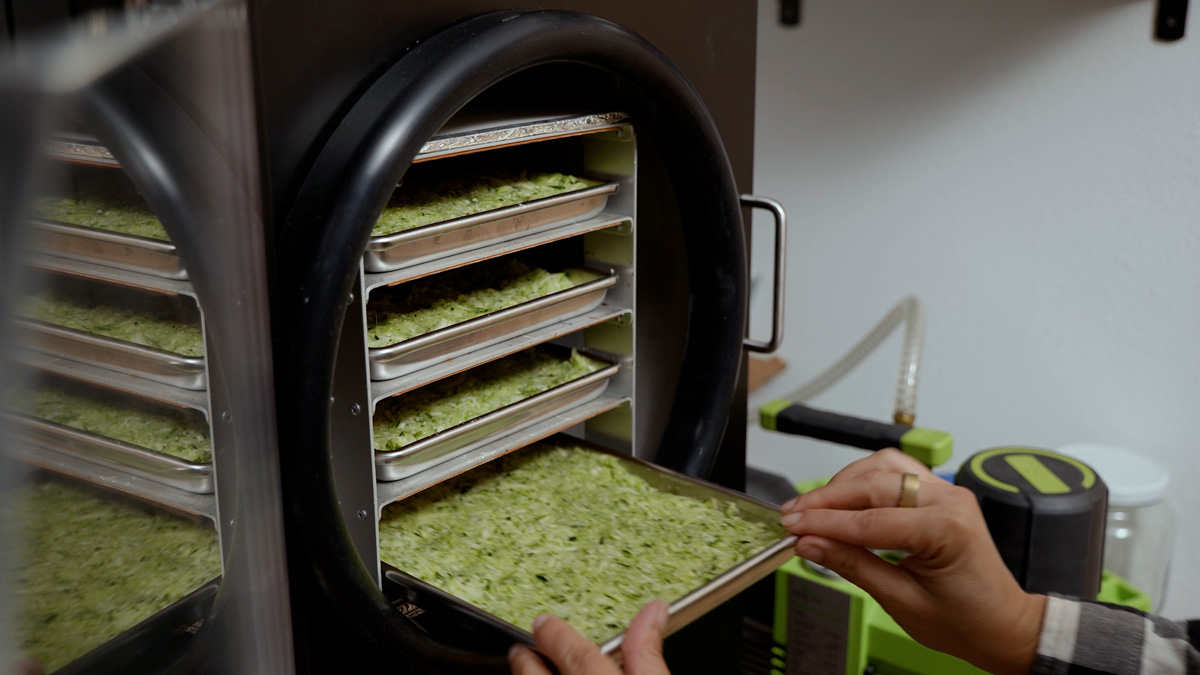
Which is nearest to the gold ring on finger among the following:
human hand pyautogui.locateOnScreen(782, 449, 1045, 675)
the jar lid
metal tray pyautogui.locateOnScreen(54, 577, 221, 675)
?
human hand pyautogui.locateOnScreen(782, 449, 1045, 675)

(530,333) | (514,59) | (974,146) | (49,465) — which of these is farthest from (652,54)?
(974,146)

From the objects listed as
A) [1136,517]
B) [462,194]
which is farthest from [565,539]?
[1136,517]

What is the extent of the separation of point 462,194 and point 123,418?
45cm

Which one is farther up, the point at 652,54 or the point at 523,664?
the point at 652,54

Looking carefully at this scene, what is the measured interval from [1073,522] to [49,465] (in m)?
1.22

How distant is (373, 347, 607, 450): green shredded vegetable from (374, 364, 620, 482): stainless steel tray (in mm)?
16

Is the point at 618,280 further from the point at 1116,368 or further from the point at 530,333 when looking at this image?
the point at 1116,368

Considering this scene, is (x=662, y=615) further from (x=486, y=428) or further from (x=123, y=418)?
(x=123, y=418)

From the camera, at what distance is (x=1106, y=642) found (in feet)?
3.28

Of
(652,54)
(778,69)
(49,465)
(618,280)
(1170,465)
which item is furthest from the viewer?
(778,69)

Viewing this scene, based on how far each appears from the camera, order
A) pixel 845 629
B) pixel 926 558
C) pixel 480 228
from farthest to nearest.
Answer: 1. pixel 845 629
2. pixel 926 558
3. pixel 480 228

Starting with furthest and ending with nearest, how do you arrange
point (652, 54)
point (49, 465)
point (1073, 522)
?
point (1073, 522) < point (652, 54) < point (49, 465)

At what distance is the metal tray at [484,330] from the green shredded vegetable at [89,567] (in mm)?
264

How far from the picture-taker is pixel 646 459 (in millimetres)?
1149
